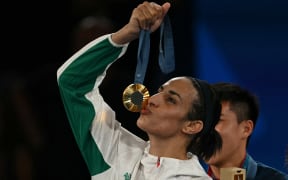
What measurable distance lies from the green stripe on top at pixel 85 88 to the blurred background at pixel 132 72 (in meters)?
0.65

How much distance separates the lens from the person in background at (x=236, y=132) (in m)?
2.59

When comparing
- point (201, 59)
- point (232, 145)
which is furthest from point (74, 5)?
point (232, 145)

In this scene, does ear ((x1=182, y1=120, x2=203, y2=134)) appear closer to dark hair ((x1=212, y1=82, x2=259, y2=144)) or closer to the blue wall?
dark hair ((x1=212, y1=82, x2=259, y2=144))

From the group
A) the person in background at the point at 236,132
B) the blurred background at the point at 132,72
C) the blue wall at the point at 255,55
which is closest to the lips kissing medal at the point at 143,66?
the person in background at the point at 236,132

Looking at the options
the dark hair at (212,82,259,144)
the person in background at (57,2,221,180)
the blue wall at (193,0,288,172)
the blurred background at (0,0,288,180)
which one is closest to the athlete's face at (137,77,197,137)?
the person in background at (57,2,221,180)

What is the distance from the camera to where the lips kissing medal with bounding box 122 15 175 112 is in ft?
7.57

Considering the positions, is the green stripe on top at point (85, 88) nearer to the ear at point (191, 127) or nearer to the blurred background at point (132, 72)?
the ear at point (191, 127)

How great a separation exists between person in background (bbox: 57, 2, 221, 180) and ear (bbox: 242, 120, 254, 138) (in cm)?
29

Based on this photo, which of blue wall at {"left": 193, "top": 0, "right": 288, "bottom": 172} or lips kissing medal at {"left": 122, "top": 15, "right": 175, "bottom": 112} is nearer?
lips kissing medal at {"left": 122, "top": 15, "right": 175, "bottom": 112}

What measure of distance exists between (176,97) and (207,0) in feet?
2.96

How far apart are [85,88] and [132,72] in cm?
81

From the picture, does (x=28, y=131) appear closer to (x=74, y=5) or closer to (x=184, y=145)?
(x=74, y=5)

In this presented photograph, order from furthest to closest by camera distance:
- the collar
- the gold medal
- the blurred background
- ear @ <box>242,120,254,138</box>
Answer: the blurred background, ear @ <box>242,120,254,138</box>, the collar, the gold medal

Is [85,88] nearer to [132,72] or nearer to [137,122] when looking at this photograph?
[137,122]
